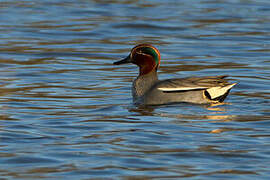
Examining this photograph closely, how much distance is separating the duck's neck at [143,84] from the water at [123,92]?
8.8 inches

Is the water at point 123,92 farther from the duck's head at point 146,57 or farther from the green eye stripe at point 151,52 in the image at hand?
the green eye stripe at point 151,52

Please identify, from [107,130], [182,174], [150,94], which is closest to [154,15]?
[150,94]

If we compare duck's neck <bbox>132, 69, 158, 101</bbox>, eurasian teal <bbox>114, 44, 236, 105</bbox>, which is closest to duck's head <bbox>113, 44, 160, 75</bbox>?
duck's neck <bbox>132, 69, 158, 101</bbox>

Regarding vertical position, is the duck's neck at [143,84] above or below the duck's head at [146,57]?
below

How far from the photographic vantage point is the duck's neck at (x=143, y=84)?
40.2 feet

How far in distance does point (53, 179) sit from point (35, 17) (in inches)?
629

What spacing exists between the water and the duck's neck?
224mm

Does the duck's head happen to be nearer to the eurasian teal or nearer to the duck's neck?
the duck's neck

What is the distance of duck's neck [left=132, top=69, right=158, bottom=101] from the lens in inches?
482

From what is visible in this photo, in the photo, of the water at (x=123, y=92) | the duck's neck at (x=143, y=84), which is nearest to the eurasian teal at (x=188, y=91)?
the duck's neck at (x=143, y=84)

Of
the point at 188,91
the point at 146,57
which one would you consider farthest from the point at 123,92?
the point at 188,91

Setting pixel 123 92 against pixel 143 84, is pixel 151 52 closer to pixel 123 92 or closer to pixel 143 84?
pixel 143 84

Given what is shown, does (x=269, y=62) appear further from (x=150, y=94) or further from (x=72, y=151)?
(x=72, y=151)

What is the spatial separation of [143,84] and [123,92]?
102 cm
